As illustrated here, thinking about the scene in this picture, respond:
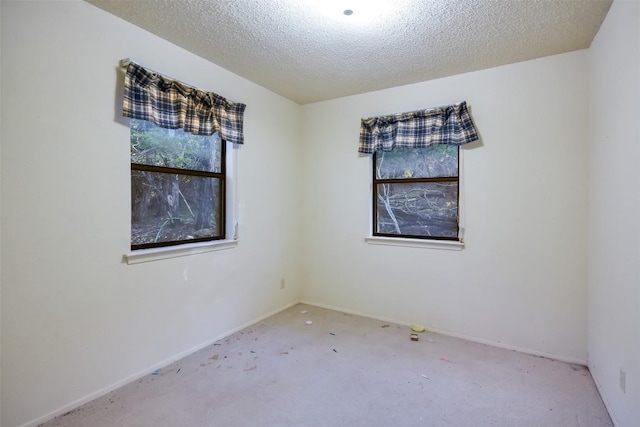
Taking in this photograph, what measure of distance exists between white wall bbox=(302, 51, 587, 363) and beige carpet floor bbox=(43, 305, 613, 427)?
0.31 metres

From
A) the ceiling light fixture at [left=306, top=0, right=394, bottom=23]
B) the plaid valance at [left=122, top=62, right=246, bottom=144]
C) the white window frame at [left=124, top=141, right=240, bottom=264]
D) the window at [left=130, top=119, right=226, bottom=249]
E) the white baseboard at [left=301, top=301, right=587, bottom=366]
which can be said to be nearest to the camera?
the ceiling light fixture at [left=306, top=0, right=394, bottom=23]

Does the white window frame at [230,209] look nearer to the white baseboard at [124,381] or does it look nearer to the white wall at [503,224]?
the white baseboard at [124,381]

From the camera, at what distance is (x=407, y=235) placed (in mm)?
3398

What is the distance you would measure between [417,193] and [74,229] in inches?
114

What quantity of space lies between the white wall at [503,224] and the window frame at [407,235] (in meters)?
0.07

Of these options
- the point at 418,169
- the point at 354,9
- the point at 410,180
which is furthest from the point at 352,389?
the point at 354,9

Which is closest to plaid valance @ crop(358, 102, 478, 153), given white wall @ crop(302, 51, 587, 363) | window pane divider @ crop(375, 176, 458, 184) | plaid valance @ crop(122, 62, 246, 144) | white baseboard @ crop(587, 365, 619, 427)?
white wall @ crop(302, 51, 587, 363)

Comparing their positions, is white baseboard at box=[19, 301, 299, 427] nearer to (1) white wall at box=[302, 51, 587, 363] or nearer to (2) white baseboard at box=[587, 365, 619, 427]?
(1) white wall at box=[302, 51, 587, 363]

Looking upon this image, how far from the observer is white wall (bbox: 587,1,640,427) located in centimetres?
160

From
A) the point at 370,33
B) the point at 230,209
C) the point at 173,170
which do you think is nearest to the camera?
the point at 370,33

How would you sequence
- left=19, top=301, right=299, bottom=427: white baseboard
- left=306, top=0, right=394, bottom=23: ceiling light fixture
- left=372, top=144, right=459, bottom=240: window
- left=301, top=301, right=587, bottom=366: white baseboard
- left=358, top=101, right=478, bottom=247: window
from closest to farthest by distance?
left=19, top=301, right=299, bottom=427: white baseboard < left=306, top=0, right=394, bottom=23: ceiling light fixture < left=301, top=301, right=587, bottom=366: white baseboard < left=358, top=101, right=478, bottom=247: window < left=372, top=144, right=459, bottom=240: window

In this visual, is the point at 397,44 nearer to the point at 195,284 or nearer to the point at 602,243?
the point at 602,243

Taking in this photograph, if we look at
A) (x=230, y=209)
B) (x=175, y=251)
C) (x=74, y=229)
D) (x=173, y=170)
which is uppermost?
(x=173, y=170)

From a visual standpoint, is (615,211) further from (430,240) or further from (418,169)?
(418,169)
